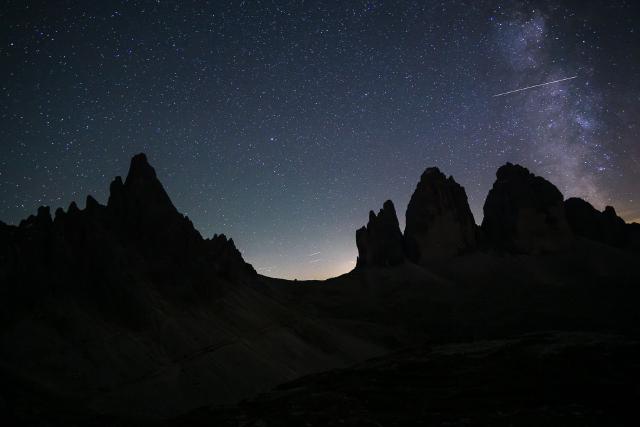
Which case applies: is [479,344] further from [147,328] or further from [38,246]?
[38,246]

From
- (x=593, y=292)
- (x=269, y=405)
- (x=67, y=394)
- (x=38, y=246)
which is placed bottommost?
(x=593, y=292)

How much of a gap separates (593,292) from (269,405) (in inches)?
2602

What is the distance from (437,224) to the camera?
89.7m

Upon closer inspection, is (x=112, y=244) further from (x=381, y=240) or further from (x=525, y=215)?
(x=525, y=215)

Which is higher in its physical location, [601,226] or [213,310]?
[601,226]

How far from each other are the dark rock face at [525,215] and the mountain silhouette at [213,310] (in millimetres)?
442

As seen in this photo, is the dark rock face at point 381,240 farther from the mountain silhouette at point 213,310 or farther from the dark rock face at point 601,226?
the dark rock face at point 601,226

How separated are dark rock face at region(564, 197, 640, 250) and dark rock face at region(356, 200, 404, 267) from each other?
4210 cm

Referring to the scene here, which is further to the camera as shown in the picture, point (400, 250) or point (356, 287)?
point (400, 250)

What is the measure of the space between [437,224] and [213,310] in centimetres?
6321

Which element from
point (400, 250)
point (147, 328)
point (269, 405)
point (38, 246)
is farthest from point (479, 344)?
point (400, 250)

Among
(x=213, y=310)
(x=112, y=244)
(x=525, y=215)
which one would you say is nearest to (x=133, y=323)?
(x=112, y=244)

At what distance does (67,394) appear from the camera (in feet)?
73.2

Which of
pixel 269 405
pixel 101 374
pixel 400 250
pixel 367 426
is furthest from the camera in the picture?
pixel 400 250
